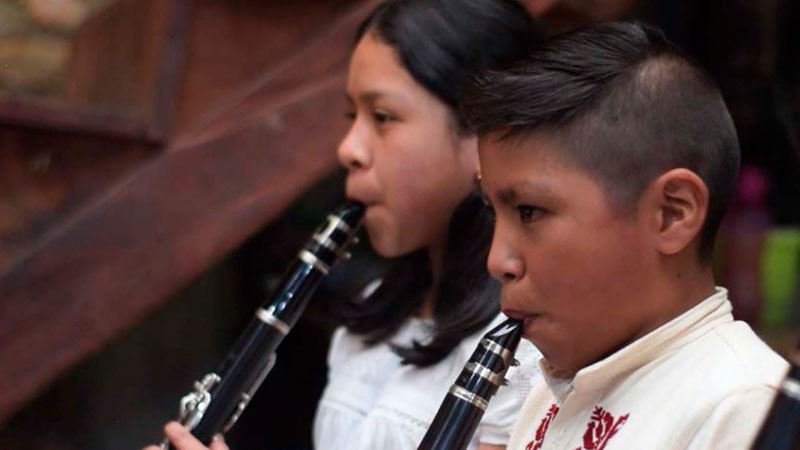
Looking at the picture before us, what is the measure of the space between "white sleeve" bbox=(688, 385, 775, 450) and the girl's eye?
17 cm

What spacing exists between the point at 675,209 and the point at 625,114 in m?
0.07

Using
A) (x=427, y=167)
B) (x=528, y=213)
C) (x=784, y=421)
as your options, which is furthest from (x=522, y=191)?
(x=427, y=167)

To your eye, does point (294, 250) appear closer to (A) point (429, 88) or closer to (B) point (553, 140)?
(A) point (429, 88)

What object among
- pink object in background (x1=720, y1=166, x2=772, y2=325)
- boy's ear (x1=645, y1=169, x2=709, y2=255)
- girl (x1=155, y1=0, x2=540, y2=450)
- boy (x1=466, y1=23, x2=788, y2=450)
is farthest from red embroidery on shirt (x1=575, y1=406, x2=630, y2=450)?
pink object in background (x1=720, y1=166, x2=772, y2=325)

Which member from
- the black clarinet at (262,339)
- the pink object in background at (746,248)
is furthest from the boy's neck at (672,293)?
the pink object in background at (746,248)

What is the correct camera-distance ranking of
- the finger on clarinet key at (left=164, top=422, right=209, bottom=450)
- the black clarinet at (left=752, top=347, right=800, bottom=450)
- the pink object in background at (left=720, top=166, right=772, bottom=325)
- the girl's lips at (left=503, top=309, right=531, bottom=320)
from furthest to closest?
the pink object in background at (left=720, top=166, right=772, bottom=325) < the finger on clarinet key at (left=164, top=422, right=209, bottom=450) < the girl's lips at (left=503, top=309, right=531, bottom=320) < the black clarinet at (left=752, top=347, right=800, bottom=450)

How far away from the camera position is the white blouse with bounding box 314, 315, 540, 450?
1194mm

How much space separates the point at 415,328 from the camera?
4.62ft

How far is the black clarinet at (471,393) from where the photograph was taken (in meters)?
0.99

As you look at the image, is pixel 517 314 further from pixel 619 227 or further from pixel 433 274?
pixel 433 274

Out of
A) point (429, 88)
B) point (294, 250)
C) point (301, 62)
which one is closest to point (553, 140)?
point (429, 88)

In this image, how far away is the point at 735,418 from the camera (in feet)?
2.70

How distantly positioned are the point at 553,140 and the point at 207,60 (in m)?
0.99

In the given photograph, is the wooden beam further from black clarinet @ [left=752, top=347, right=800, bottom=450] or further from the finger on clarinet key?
black clarinet @ [left=752, top=347, right=800, bottom=450]
